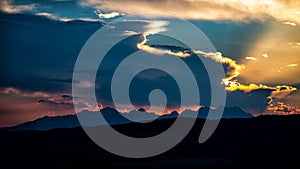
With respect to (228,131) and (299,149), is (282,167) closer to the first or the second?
(299,149)

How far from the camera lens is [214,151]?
395 ft

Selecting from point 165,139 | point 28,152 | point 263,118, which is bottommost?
point 28,152

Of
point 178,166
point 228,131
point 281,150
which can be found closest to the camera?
point 178,166

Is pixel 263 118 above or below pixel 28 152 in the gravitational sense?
above

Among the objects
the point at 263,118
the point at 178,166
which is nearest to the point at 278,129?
the point at 263,118

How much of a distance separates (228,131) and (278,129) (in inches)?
792

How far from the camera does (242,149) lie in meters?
119

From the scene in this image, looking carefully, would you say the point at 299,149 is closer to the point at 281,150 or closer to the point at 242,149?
the point at 281,150

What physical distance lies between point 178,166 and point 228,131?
92045mm

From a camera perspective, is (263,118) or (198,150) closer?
(198,150)

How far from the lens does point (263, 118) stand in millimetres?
179000

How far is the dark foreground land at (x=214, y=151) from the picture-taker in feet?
285

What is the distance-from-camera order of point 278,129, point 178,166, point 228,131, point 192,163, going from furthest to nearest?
point 228,131
point 278,129
point 192,163
point 178,166

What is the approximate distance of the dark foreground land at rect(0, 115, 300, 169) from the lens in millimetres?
86750
